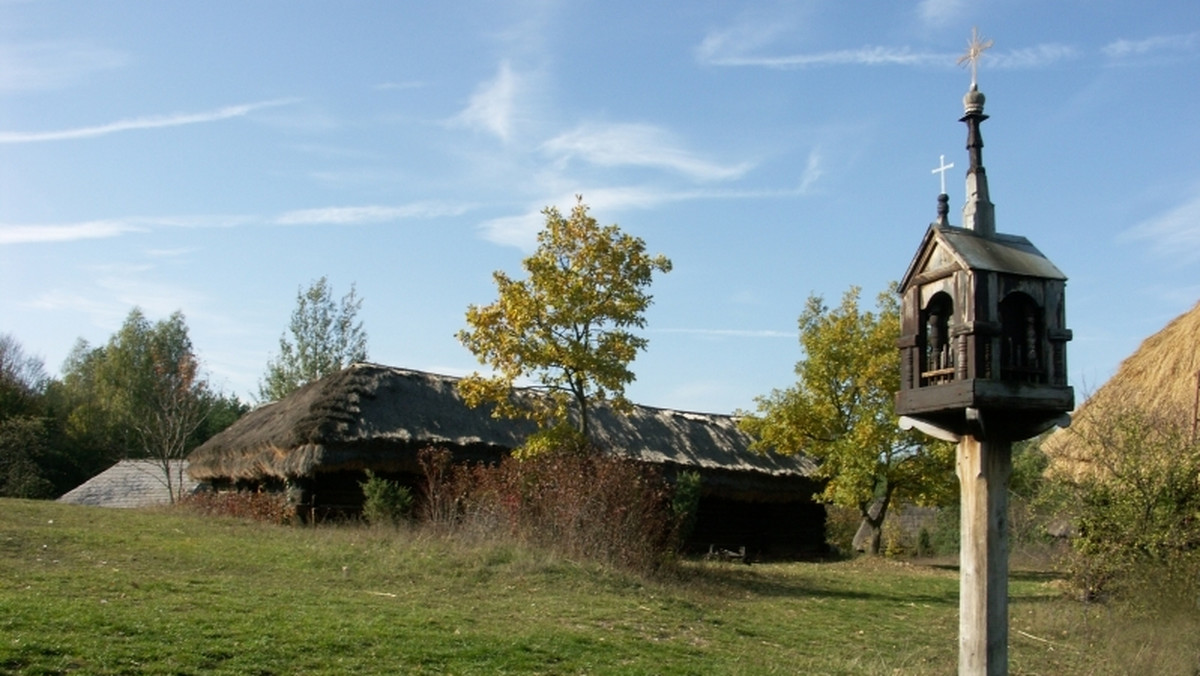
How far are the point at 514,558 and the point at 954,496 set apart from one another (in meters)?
14.3

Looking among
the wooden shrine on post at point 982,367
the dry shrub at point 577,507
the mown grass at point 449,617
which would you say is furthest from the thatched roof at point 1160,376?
the wooden shrine on post at point 982,367

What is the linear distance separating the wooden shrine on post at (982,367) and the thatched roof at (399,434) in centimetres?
1481

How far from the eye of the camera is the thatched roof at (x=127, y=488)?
35438 millimetres

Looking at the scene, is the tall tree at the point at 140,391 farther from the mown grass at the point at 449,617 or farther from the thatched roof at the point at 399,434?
the mown grass at the point at 449,617

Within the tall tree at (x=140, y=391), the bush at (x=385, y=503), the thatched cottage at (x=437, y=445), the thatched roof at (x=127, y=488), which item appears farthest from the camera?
the tall tree at (x=140, y=391)

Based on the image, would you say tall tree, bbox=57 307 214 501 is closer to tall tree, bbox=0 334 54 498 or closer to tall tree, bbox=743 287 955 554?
tall tree, bbox=0 334 54 498

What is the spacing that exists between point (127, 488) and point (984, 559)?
3526 centimetres

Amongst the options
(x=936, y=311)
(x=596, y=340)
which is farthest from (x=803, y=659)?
(x=596, y=340)

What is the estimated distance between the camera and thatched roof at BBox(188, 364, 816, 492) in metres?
22.0

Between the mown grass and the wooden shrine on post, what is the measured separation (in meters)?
2.58

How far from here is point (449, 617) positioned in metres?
10.5

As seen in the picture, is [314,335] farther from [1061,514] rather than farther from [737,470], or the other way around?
[1061,514]

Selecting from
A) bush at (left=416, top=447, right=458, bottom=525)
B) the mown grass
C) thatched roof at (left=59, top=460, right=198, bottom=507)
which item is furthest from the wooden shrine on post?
thatched roof at (left=59, top=460, right=198, bottom=507)

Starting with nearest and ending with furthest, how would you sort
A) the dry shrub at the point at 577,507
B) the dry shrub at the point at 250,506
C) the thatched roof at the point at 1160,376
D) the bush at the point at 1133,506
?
the bush at the point at 1133,506, the dry shrub at the point at 577,507, the thatched roof at the point at 1160,376, the dry shrub at the point at 250,506
